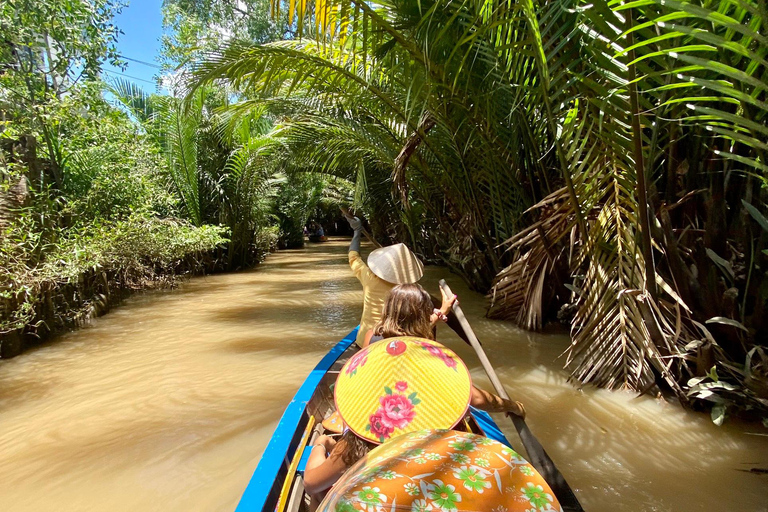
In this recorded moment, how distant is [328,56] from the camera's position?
4.82 metres

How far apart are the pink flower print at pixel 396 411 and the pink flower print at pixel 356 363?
0.14 m

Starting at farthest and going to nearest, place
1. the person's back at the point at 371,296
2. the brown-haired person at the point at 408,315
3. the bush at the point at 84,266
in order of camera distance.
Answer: the bush at the point at 84,266
the person's back at the point at 371,296
the brown-haired person at the point at 408,315

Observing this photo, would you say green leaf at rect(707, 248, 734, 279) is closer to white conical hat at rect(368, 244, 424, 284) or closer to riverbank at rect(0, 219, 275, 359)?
white conical hat at rect(368, 244, 424, 284)

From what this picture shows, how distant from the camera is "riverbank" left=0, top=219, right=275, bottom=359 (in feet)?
12.7

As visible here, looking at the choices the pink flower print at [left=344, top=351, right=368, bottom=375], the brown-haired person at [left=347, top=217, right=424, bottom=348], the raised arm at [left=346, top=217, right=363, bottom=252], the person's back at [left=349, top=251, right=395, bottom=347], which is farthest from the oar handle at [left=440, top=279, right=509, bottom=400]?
the pink flower print at [left=344, top=351, right=368, bottom=375]

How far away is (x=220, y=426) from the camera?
2.79 metres

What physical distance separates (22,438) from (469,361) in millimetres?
3249

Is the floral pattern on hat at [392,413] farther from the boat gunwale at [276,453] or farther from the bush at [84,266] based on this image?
the bush at [84,266]

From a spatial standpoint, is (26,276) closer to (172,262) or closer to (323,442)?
(323,442)

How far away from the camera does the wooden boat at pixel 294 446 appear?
4.72ft

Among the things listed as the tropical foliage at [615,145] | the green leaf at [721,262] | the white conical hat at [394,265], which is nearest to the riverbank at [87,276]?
the tropical foliage at [615,145]

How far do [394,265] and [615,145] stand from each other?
4.57 feet

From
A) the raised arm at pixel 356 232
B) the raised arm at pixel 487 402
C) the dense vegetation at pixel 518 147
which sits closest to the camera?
the raised arm at pixel 487 402

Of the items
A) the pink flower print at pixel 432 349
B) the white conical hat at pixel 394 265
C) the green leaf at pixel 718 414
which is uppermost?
the white conical hat at pixel 394 265
